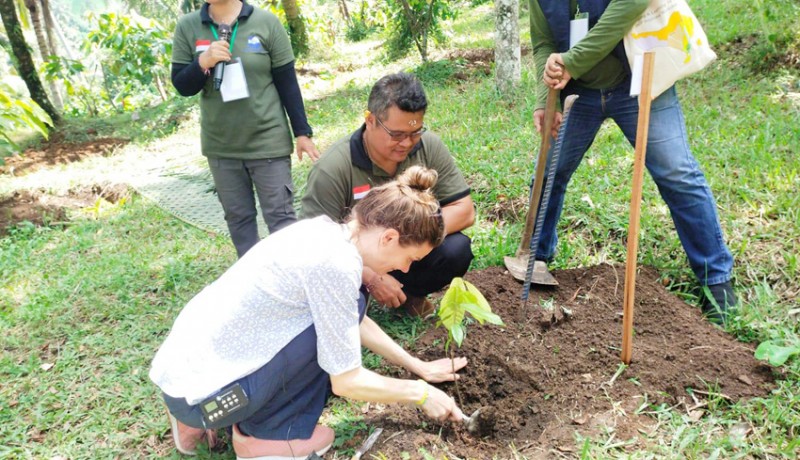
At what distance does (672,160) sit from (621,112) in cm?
32

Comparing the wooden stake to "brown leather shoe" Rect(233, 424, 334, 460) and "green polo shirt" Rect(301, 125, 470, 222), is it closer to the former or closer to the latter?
"green polo shirt" Rect(301, 125, 470, 222)

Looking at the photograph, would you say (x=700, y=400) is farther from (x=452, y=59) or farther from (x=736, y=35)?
(x=452, y=59)

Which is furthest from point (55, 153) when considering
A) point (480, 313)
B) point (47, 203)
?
point (480, 313)

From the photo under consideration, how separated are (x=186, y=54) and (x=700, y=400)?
2826 millimetres

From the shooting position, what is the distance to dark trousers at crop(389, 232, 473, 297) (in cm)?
260

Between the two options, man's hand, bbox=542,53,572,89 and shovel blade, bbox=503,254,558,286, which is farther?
shovel blade, bbox=503,254,558,286

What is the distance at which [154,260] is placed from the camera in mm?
3795

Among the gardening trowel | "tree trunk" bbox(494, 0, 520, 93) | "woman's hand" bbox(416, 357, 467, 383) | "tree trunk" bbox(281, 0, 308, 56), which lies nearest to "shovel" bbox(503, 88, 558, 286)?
"woman's hand" bbox(416, 357, 467, 383)

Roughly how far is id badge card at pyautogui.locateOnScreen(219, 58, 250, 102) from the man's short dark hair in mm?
888

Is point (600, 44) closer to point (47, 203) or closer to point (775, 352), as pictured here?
point (775, 352)

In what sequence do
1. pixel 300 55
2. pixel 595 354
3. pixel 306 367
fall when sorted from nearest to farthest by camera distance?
pixel 306 367 < pixel 595 354 < pixel 300 55

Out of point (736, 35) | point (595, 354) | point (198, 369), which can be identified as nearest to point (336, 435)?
point (198, 369)

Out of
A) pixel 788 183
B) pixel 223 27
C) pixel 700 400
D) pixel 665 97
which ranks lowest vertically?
pixel 700 400

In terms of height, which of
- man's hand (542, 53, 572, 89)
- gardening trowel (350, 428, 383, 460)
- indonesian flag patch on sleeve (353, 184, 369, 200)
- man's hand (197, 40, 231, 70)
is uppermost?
man's hand (197, 40, 231, 70)
